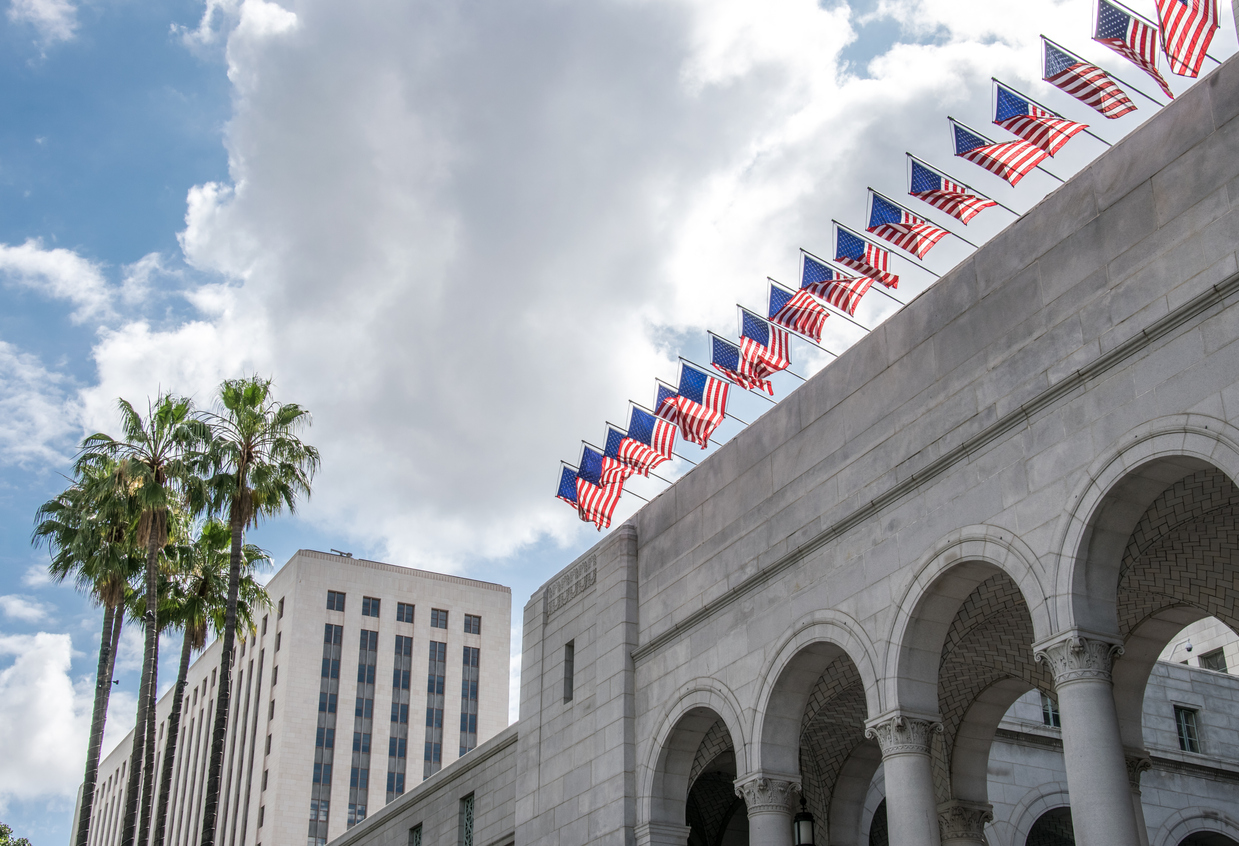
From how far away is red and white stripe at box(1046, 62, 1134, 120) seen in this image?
18.7 meters

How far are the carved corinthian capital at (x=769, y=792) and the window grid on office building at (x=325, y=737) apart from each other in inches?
2541

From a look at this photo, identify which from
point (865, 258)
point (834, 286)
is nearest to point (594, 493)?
point (834, 286)

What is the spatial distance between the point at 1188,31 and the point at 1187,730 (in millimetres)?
23124

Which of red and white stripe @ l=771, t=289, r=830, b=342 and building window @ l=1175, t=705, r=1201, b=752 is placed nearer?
red and white stripe @ l=771, t=289, r=830, b=342

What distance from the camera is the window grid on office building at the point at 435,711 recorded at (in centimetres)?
8544

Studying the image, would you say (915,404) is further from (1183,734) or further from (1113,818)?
(1183,734)

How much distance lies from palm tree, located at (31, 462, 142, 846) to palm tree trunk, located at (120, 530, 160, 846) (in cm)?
101

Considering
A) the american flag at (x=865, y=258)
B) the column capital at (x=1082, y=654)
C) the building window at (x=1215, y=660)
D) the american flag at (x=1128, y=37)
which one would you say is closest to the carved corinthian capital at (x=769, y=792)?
the column capital at (x=1082, y=654)

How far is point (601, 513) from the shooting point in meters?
27.6

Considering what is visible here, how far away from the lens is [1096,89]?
18.7 m

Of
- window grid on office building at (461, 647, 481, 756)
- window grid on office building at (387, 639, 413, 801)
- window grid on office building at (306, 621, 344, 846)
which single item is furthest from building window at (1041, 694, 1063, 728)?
window grid on office building at (461, 647, 481, 756)

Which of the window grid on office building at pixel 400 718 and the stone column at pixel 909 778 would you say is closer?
the stone column at pixel 909 778

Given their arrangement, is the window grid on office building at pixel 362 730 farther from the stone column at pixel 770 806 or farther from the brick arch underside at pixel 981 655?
the stone column at pixel 770 806

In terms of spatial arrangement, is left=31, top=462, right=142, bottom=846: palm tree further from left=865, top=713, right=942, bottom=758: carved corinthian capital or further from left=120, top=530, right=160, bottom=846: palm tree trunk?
left=865, top=713, right=942, bottom=758: carved corinthian capital
